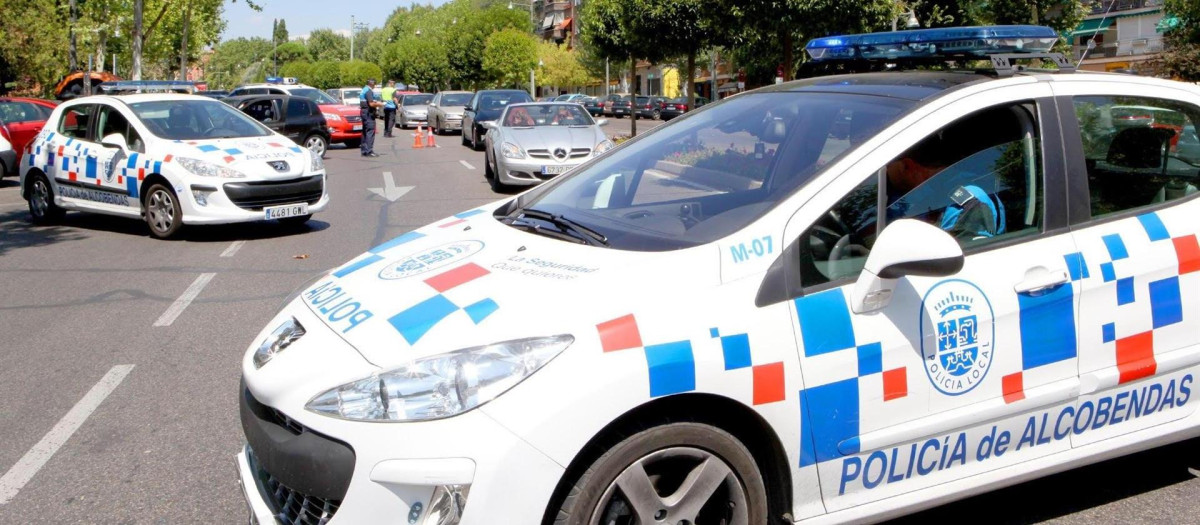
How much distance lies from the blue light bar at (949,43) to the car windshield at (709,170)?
0.46 metres

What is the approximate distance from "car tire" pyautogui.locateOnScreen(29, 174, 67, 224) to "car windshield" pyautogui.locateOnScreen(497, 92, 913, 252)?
33.2ft

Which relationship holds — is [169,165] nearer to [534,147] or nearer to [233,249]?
[233,249]

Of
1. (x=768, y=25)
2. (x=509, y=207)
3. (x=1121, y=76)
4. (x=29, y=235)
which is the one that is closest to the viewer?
(x=1121, y=76)

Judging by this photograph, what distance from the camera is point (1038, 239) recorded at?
11.2 ft

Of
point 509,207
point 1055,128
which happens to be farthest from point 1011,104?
point 509,207

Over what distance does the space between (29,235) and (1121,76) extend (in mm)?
11624

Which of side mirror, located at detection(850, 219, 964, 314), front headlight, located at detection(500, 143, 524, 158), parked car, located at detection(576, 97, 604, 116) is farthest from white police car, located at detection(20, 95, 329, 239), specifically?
parked car, located at detection(576, 97, 604, 116)

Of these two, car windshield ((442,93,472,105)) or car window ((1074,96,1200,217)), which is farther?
car windshield ((442,93,472,105))

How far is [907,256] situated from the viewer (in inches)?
117

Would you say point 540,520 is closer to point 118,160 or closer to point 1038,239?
point 1038,239

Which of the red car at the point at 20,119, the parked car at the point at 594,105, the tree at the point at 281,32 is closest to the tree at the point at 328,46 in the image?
the tree at the point at 281,32

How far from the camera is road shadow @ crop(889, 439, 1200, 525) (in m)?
3.87

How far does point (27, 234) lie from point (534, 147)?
7060 mm

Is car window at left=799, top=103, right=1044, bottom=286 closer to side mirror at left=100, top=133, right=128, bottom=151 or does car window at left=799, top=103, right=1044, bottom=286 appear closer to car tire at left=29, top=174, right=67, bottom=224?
side mirror at left=100, top=133, right=128, bottom=151
